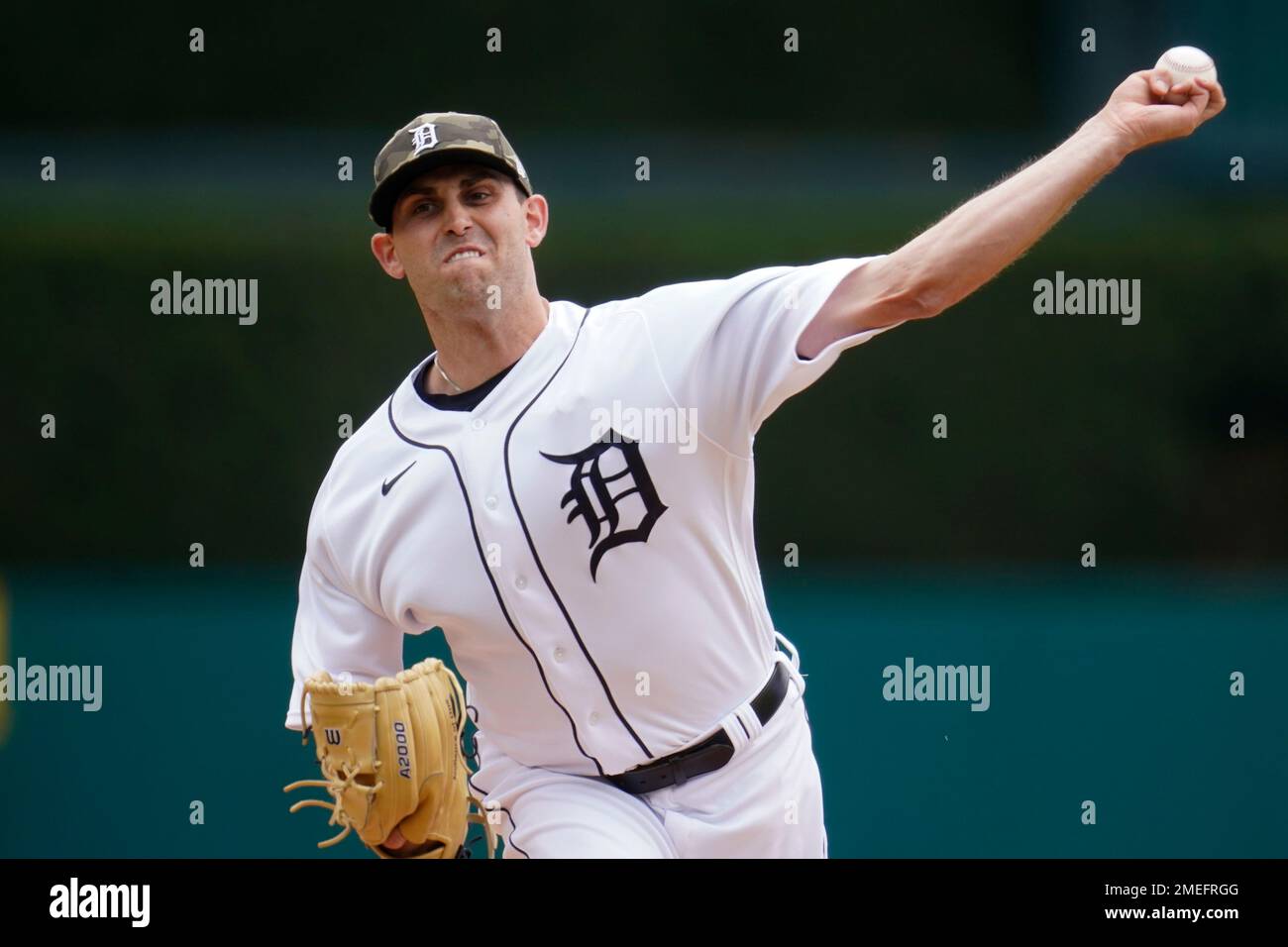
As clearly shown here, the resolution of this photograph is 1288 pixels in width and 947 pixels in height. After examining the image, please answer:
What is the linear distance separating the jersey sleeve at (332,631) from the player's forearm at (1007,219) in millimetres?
993

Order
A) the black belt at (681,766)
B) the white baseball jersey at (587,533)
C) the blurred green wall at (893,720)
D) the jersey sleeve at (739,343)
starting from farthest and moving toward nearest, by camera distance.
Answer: the blurred green wall at (893,720)
the black belt at (681,766)
the white baseball jersey at (587,533)
the jersey sleeve at (739,343)

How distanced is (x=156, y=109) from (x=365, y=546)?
2.34 metres

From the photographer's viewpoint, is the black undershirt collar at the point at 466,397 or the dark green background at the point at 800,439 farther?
the dark green background at the point at 800,439

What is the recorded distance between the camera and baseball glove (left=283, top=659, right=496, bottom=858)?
243 cm

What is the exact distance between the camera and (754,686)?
246 cm

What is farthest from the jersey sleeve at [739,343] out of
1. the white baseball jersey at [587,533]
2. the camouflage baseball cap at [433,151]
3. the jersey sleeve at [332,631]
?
the jersey sleeve at [332,631]

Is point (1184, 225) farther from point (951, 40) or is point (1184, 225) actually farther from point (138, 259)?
point (138, 259)

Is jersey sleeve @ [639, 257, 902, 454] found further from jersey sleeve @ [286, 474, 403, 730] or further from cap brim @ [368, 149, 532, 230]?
jersey sleeve @ [286, 474, 403, 730]

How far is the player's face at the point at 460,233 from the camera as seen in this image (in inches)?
95.2

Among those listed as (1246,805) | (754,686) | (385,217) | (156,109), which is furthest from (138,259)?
(1246,805)

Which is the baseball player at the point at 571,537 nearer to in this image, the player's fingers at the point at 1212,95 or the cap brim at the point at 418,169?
the cap brim at the point at 418,169

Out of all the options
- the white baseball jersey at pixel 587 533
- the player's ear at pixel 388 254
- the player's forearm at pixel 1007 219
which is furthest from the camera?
the player's ear at pixel 388 254

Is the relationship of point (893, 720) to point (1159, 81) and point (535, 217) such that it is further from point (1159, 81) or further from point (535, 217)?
point (1159, 81)

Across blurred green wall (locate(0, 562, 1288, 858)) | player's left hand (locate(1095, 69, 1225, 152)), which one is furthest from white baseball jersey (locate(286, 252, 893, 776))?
blurred green wall (locate(0, 562, 1288, 858))
